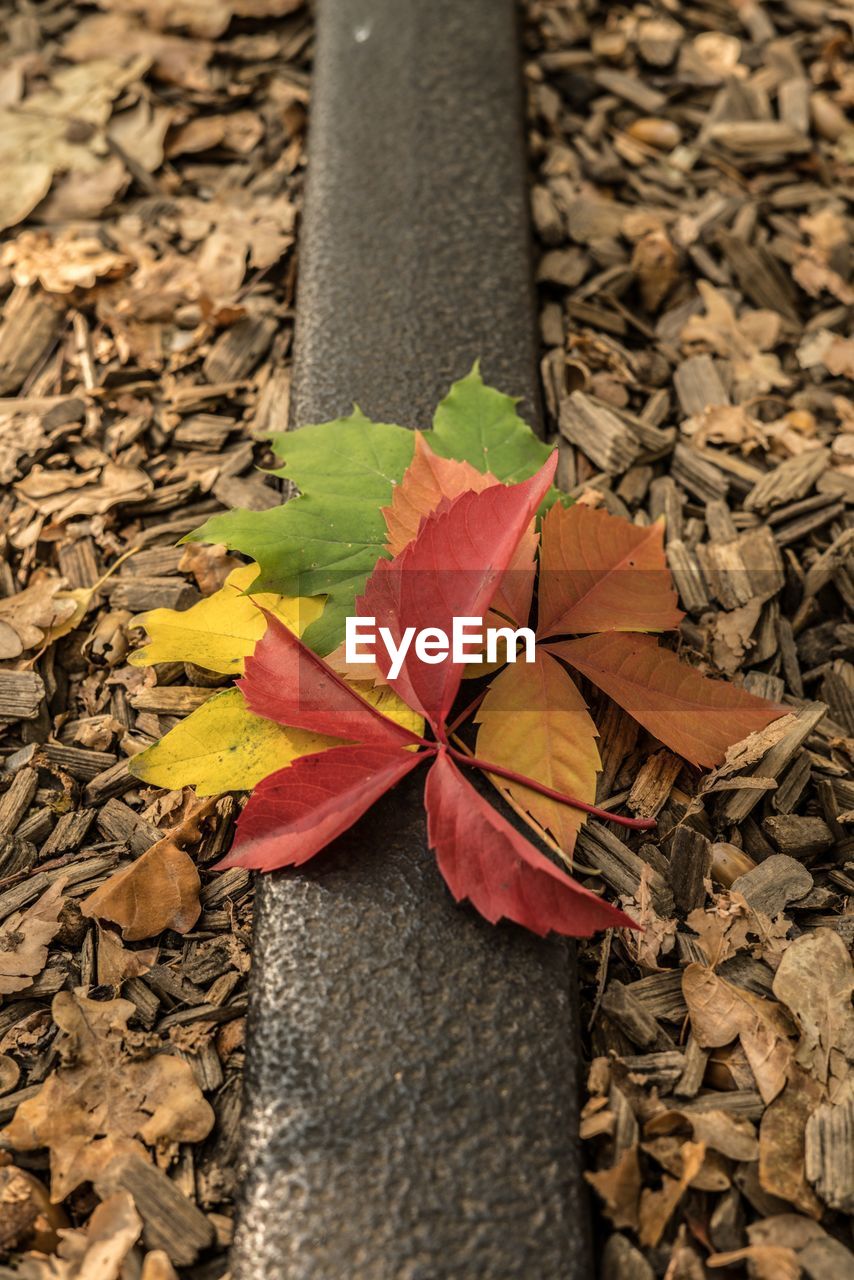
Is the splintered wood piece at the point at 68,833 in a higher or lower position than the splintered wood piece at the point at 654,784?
lower

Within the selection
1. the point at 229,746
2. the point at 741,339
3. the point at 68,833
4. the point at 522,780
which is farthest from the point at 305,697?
the point at 741,339

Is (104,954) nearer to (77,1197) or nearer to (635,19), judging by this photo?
(77,1197)

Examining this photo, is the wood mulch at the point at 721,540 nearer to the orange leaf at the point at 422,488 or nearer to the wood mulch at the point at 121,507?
the orange leaf at the point at 422,488

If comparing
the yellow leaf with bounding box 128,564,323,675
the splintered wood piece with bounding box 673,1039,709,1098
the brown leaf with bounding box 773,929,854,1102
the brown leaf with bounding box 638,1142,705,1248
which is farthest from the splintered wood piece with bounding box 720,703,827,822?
the yellow leaf with bounding box 128,564,323,675

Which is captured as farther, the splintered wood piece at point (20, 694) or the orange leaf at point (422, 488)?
the splintered wood piece at point (20, 694)

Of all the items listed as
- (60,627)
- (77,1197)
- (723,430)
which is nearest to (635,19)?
(723,430)

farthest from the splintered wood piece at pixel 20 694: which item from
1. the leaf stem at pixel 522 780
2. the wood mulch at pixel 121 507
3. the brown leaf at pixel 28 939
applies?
the leaf stem at pixel 522 780
